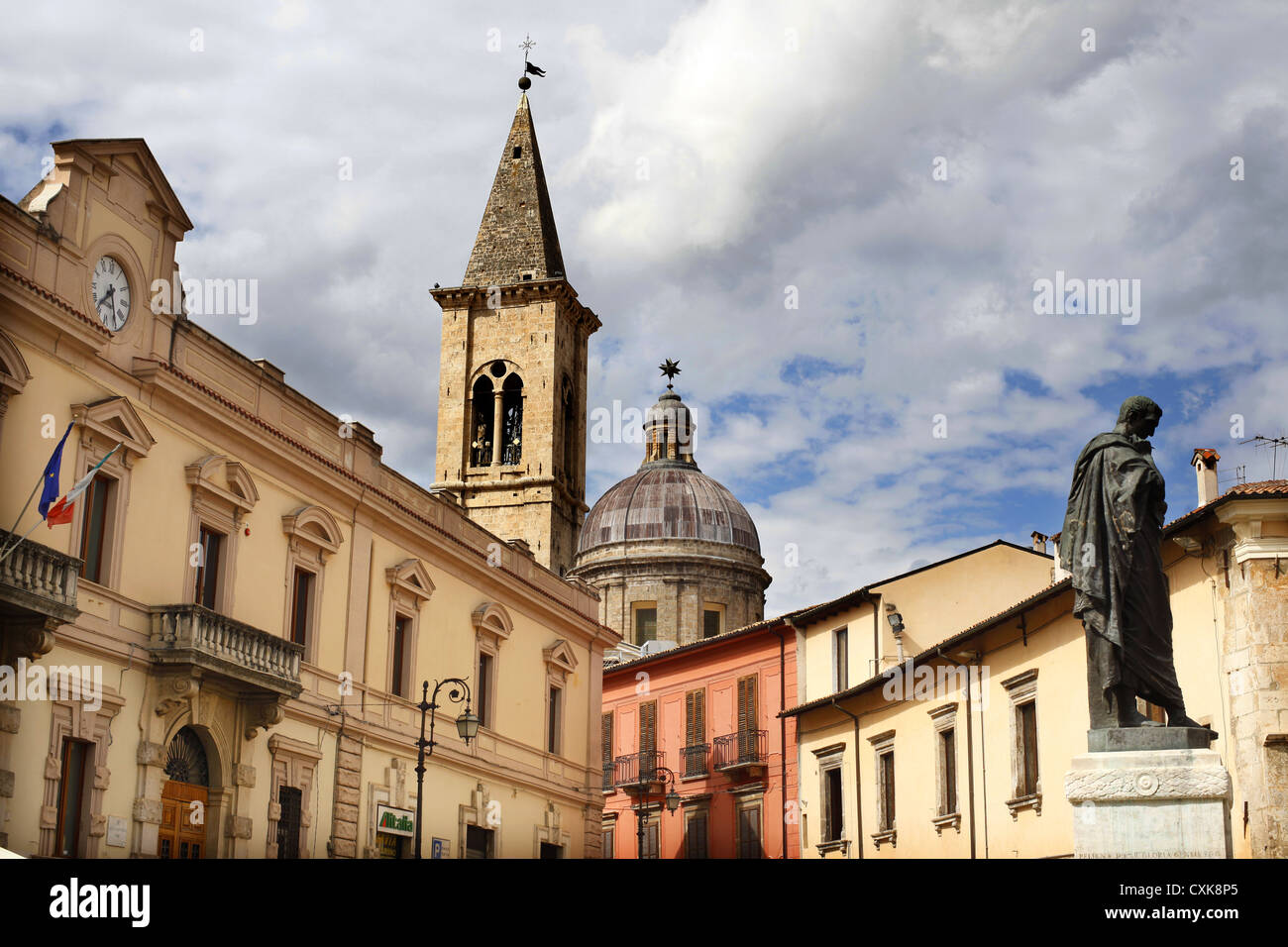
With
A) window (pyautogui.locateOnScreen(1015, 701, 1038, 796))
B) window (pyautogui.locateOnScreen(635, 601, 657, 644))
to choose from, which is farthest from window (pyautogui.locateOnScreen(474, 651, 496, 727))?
window (pyautogui.locateOnScreen(635, 601, 657, 644))

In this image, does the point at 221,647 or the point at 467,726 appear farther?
the point at 467,726

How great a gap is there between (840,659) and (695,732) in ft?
26.8

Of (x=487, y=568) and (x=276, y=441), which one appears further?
(x=487, y=568)

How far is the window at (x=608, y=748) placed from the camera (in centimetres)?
4703

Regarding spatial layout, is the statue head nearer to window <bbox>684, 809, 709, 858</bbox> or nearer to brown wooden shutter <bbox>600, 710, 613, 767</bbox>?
window <bbox>684, 809, 709, 858</bbox>

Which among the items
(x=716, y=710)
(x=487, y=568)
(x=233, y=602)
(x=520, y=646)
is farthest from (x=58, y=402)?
(x=716, y=710)

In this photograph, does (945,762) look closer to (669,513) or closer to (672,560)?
(672,560)

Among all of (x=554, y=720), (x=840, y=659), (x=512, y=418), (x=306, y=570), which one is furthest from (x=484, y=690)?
(x=512, y=418)

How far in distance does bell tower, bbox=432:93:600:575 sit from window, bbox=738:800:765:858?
2283cm

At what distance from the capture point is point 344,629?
89.4 ft

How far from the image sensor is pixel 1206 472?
26766 mm

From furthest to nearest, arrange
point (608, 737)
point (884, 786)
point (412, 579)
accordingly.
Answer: point (608, 737) → point (884, 786) → point (412, 579)
